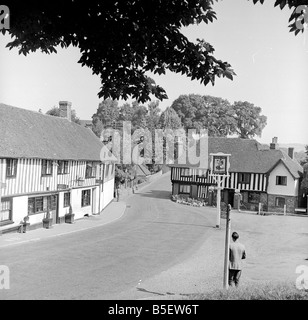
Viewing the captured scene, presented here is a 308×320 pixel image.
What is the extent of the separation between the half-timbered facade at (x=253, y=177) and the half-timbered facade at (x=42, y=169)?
16.8 meters

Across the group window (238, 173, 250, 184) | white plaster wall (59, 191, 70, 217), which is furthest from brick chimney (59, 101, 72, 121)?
window (238, 173, 250, 184)

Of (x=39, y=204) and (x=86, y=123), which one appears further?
(x=86, y=123)

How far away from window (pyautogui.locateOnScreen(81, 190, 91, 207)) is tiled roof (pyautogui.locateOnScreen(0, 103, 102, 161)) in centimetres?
264

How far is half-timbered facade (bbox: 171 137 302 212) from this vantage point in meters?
39.2

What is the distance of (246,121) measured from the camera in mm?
41000

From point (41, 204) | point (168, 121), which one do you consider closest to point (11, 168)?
point (41, 204)

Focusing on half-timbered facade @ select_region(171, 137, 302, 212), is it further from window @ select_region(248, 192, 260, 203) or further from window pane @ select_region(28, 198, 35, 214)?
window pane @ select_region(28, 198, 35, 214)

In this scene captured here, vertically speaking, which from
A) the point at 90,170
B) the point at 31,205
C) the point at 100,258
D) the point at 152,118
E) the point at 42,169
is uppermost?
the point at 152,118

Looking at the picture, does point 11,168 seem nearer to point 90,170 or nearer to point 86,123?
point 90,170

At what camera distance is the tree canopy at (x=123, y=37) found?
663 centimetres

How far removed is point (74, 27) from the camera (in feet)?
22.3

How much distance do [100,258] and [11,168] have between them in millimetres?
5842

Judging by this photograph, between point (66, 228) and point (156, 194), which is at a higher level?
point (156, 194)
